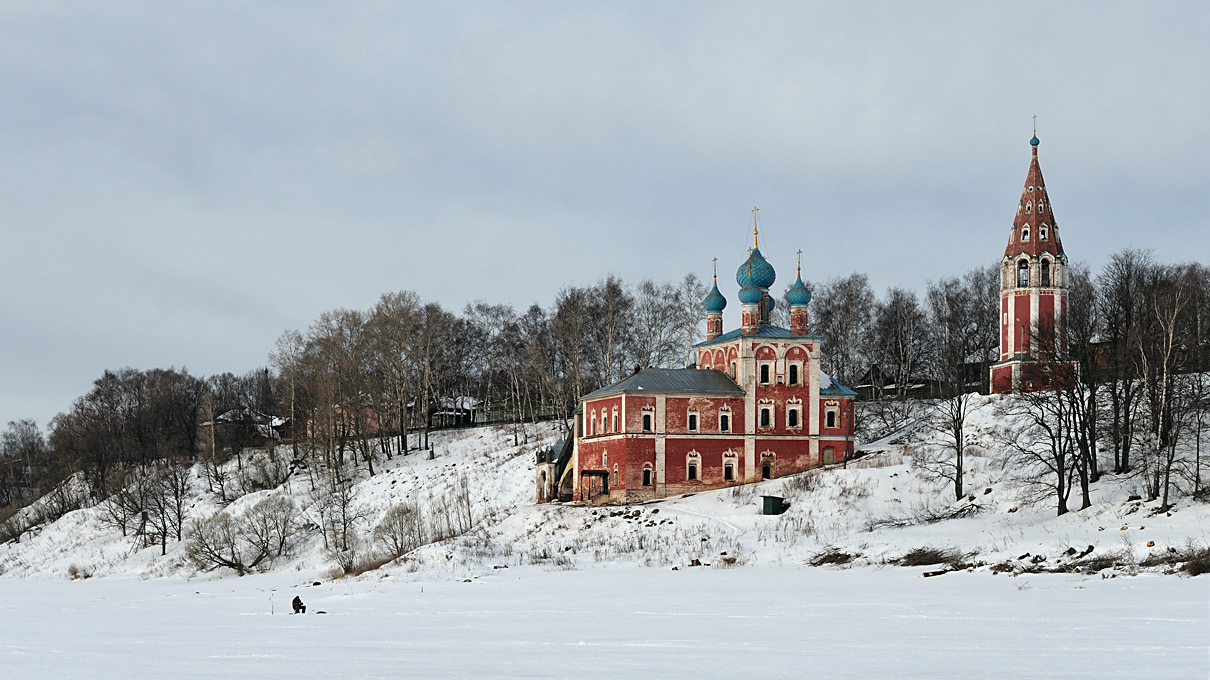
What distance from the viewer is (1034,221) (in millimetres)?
54281

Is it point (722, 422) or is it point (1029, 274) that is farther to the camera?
point (1029, 274)

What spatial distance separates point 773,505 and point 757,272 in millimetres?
13424

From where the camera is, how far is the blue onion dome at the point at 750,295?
4603 centimetres

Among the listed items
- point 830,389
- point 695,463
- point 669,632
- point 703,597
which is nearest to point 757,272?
point 830,389

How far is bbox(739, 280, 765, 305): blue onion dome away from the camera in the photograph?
151ft

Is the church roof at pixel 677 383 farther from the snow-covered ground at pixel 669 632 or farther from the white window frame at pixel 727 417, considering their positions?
the snow-covered ground at pixel 669 632

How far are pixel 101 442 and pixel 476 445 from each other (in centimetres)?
2924

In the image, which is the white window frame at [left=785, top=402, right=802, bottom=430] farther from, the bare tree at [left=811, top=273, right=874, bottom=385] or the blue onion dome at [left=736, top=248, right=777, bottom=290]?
the bare tree at [left=811, top=273, right=874, bottom=385]

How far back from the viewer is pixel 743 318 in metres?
46.1

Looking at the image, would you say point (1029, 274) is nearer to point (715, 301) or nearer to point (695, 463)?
point (715, 301)

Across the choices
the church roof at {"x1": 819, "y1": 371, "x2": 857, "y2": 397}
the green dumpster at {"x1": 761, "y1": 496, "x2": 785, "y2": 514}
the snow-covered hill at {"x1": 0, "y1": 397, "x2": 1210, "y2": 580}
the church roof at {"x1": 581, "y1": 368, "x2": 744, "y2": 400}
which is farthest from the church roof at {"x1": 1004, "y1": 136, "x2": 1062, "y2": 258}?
the green dumpster at {"x1": 761, "y1": 496, "x2": 785, "y2": 514}

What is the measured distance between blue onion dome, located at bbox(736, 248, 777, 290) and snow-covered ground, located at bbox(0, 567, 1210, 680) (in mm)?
24623

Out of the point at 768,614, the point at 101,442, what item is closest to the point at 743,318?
the point at 768,614

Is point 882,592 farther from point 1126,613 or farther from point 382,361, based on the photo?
point 382,361
